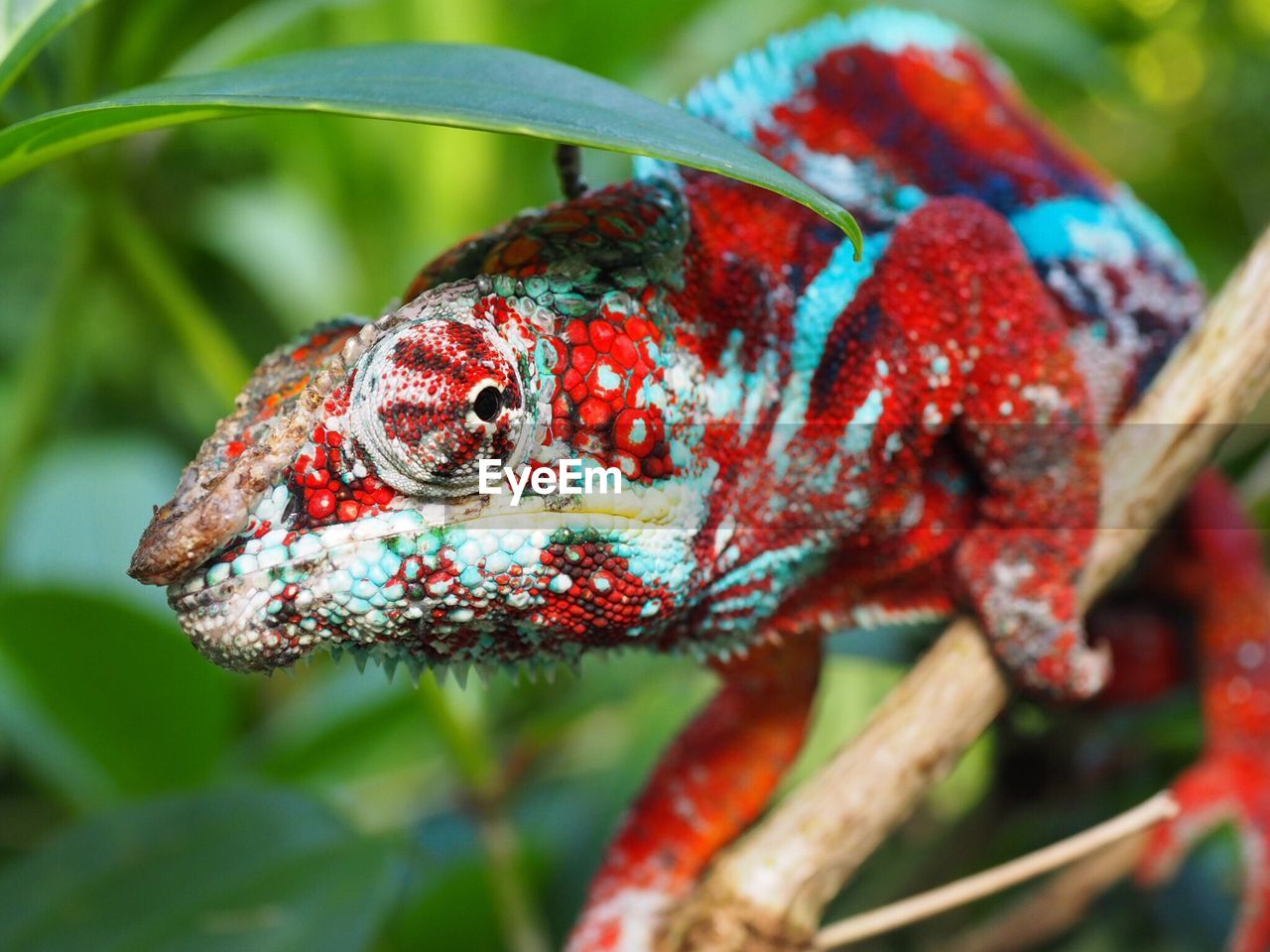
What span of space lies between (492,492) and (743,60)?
1.91 feet

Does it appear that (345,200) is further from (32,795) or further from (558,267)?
(558,267)

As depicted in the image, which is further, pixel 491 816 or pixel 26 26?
pixel 491 816

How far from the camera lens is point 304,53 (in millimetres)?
757

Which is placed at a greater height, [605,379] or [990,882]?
[605,379]

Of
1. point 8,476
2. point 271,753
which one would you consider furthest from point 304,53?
point 271,753

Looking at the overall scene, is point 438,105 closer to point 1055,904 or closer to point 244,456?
point 244,456

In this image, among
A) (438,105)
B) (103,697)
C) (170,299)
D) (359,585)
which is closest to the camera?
(438,105)

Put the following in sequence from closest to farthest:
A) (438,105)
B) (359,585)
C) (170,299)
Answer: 1. (438,105)
2. (359,585)
3. (170,299)

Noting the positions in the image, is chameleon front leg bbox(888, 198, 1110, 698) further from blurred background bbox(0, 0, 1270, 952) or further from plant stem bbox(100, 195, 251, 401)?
plant stem bbox(100, 195, 251, 401)

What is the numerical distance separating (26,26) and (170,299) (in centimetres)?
58

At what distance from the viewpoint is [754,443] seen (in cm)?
93

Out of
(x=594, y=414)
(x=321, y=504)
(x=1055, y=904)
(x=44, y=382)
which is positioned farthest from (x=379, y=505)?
(x=1055, y=904)

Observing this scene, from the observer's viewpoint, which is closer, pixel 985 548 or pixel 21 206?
pixel 985 548

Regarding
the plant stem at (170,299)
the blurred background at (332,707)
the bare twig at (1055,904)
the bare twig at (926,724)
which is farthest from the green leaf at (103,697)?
the bare twig at (1055,904)
